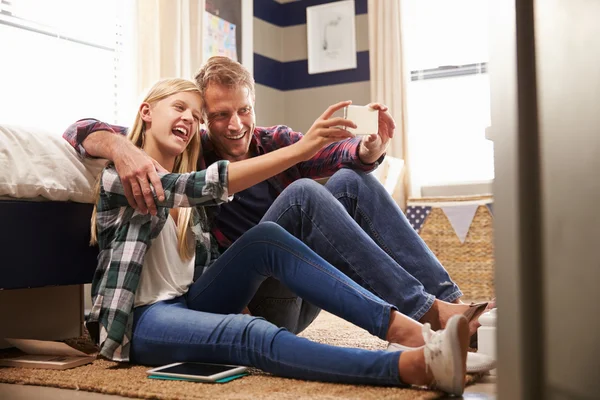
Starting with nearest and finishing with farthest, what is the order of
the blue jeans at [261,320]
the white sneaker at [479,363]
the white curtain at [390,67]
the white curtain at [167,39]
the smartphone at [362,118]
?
the blue jeans at [261,320] < the white sneaker at [479,363] < the smartphone at [362,118] < the white curtain at [167,39] < the white curtain at [390,67]

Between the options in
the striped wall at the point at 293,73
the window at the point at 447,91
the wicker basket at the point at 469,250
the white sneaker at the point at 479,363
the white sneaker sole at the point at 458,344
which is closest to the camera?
the white sneaker sole at the point at 458,344

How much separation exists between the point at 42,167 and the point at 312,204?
0.71m

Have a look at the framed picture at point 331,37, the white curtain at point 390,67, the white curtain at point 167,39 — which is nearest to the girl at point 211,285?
the white curtain at point 167,39

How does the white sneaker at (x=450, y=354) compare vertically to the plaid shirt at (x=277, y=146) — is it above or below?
below

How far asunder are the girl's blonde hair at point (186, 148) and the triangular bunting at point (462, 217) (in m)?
2.25

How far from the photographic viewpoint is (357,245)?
4.85 feet

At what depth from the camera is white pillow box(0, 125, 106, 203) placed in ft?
5.30

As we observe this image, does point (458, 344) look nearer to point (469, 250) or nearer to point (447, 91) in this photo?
point (469, 250)

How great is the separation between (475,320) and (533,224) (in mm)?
931

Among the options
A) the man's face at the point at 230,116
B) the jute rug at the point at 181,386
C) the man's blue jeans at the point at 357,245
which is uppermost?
the man's face at the point at 230,116

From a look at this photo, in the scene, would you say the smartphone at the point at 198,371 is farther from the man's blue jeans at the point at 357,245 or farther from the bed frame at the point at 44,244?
the bed frame at the point at 44,244

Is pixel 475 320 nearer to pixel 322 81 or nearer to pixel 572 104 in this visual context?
pixel 572 104

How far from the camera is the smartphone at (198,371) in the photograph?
129 cm

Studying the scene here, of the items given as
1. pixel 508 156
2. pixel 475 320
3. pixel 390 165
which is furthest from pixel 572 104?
pixel 390 165
